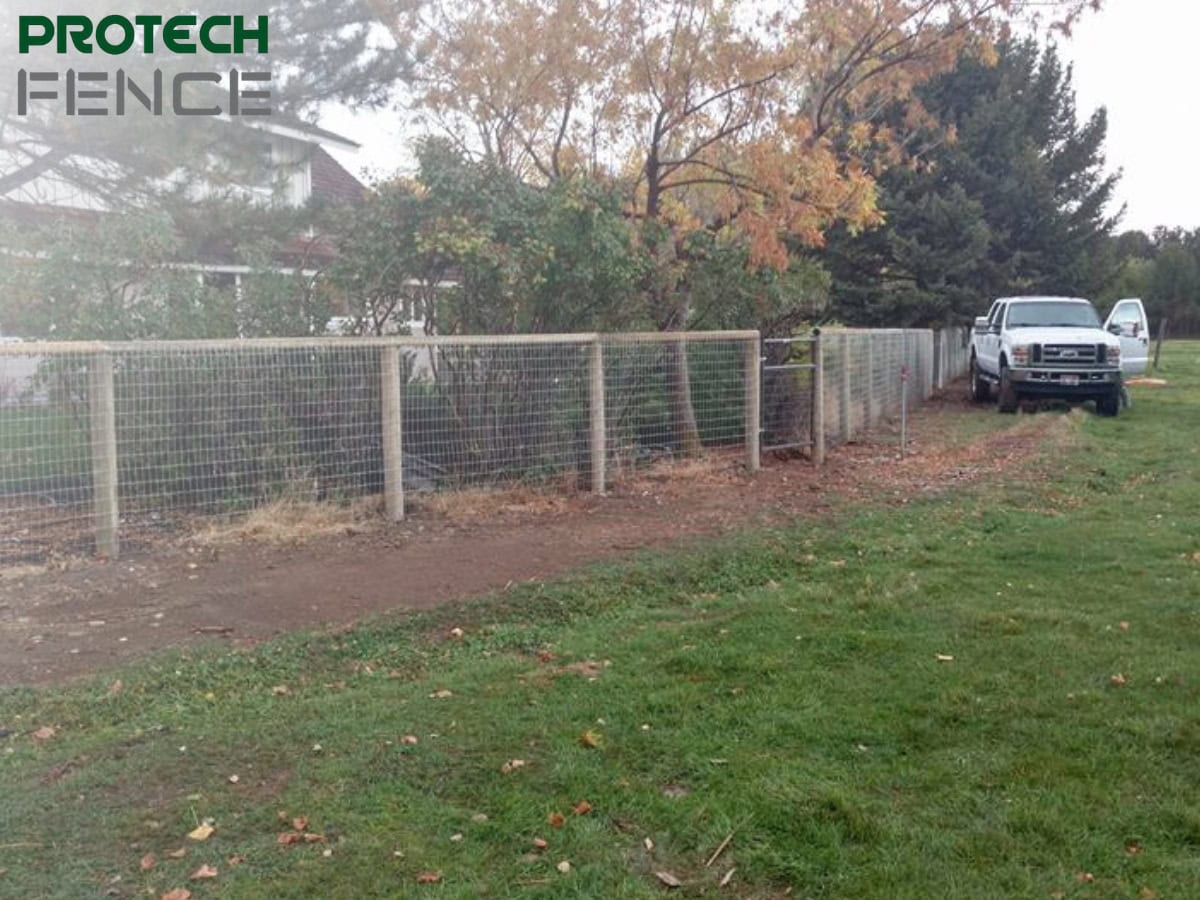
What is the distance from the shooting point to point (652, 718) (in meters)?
4.67

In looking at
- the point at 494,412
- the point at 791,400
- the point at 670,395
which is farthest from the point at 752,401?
the point at 494,412

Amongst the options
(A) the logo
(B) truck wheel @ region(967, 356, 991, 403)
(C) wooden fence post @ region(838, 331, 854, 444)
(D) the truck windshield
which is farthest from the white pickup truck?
(A) the logo

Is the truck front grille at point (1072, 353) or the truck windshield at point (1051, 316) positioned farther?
the truck windshield at point (1051, 316)

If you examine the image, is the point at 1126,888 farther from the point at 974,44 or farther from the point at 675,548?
the point at 974,44

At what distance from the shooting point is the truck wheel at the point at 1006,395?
59.4ft

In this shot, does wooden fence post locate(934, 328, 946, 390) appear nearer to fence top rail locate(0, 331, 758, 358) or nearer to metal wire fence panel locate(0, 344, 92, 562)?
fence top rail locate(0, 331, 758, 358)

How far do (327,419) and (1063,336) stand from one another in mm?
13253

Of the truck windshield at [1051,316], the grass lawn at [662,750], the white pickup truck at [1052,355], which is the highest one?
the truck windshield at [1051,316]

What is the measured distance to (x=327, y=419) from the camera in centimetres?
858

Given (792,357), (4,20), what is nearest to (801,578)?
(792,357)

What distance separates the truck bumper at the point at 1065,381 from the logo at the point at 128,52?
1228 centimetres

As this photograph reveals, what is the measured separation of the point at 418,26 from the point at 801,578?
824 cm

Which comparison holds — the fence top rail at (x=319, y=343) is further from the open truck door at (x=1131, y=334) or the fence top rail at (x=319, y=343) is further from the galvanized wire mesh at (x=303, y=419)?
the open truck door at (x=1131, y=334)

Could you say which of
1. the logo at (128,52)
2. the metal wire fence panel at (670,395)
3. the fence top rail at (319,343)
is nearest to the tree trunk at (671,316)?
the metal wire fence panel at (670,395)
